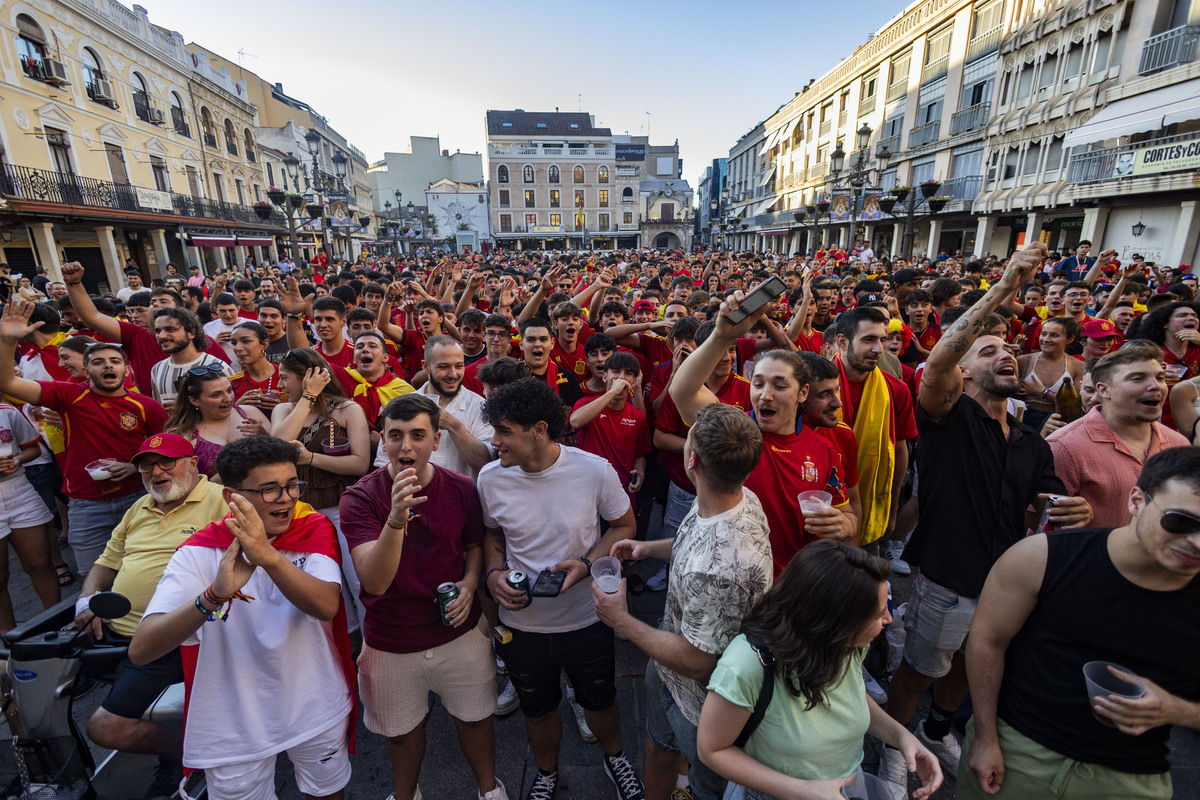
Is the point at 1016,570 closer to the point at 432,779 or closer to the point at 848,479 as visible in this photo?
the point at 848,479

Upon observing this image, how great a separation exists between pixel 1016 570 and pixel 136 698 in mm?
3737

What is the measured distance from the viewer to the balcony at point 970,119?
21.5 metres

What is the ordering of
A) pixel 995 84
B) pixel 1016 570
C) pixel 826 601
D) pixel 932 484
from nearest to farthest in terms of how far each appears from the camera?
pixel 826 601, pixel 1016 570, pixel 932 484, pixel 995 84

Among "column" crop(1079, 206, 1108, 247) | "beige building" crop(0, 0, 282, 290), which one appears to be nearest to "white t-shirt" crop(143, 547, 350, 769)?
"beige building" crop(0, 0, 282, 290)

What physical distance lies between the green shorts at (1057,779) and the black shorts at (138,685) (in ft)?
11.4

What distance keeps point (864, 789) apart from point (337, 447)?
3.13 m

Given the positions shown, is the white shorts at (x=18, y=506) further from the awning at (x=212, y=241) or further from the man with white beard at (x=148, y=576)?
the awning at (x=212, y=241)

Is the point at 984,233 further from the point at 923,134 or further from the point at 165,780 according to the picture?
the point at 165,780

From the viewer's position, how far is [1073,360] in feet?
13.9

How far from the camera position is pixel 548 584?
221 cm

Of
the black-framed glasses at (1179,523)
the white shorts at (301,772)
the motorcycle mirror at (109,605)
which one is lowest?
the white shorts at (301,772)

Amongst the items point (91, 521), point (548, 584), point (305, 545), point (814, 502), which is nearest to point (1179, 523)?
point (814, 502)

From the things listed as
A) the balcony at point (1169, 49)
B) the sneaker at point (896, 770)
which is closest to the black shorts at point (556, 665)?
the sneaker at point (896, 770)

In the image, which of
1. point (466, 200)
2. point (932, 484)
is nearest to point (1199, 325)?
point (932, 484)
